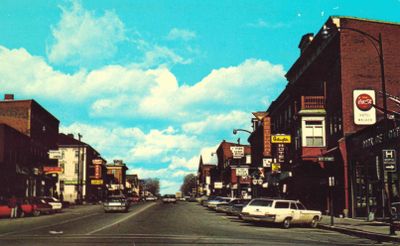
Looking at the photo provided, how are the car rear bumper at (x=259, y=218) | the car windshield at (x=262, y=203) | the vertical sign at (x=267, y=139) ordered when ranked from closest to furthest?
the car rear bumper at (x=259, y=218) → the car windshield at (x=262, y=203) → the vertical sign at (x=267, y=139)

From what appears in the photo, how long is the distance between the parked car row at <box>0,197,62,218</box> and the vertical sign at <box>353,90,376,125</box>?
2476cm

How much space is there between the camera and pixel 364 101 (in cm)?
3200

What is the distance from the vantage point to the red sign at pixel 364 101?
3157cm

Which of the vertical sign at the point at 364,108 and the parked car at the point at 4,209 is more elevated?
the vertical sign at the point at 364,108

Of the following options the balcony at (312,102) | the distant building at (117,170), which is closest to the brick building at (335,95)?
the balcony at (312,102)

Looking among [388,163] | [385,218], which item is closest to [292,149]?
[385,218]

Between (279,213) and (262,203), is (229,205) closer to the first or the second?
(262,203)

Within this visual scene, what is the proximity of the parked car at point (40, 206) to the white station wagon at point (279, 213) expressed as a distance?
20621 millimetres

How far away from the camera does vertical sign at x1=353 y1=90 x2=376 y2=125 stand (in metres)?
30.8

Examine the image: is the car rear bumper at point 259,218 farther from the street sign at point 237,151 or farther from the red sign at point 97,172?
the red sign at point 97,172

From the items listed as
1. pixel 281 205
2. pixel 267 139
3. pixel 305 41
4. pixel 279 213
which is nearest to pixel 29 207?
pixel 281 205

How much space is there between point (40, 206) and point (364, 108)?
26.8 meters

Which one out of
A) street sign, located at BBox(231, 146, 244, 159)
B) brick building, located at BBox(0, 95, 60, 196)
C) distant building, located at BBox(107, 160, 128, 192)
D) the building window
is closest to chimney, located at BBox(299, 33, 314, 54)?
the building window

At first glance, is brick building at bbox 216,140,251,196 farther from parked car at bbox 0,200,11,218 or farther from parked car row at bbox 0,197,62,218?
parked car at bbox 0,200,11,218
